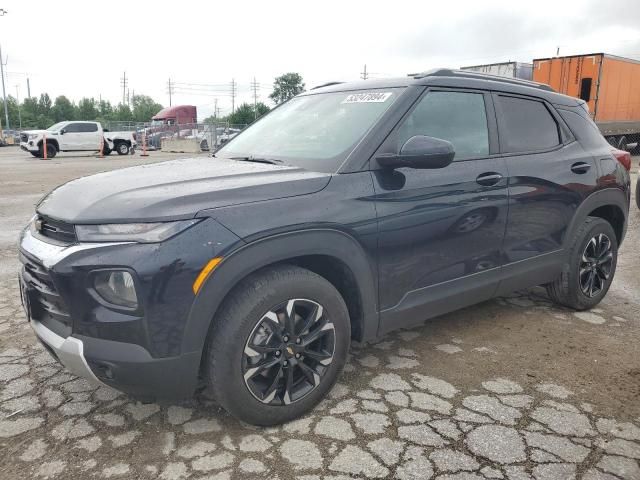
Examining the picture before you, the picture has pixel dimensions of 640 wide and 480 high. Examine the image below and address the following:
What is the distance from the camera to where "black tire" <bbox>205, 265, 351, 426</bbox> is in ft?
7.66

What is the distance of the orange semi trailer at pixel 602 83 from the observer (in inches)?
700

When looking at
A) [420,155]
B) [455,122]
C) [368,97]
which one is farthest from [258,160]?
[455,122]

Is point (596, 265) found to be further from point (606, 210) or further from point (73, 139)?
point (73, 139)

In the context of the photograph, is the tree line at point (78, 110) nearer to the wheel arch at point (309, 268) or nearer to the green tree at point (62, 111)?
the green tree at point (62, 111)

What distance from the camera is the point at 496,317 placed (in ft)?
13.4

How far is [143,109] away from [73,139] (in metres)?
87.8

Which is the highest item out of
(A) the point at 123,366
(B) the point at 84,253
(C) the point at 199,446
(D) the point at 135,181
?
(D) the point at 135,181

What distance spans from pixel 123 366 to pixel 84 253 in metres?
0.50

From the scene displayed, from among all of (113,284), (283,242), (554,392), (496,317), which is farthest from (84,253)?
(496,317)

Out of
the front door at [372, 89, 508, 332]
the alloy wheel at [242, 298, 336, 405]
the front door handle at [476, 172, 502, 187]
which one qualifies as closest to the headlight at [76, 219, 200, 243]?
the alloy wheel at [242, 298, 336, 405]

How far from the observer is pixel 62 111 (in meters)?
92.7

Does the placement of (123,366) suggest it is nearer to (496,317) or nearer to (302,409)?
(302,409)

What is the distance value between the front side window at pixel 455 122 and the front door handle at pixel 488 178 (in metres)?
0.14

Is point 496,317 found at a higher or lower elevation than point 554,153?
lower
